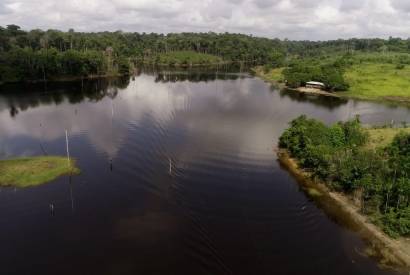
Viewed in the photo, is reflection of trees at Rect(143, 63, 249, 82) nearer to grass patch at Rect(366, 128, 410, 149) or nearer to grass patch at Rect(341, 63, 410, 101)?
grass patch at Rect(341, 63, 410, 101)

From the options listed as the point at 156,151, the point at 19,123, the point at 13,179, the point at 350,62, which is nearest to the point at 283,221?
the point at 156,151

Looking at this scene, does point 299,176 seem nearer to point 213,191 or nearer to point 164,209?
point 213,191

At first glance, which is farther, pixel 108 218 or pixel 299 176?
pixel 299 176

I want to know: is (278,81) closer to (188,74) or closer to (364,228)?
(188,74)

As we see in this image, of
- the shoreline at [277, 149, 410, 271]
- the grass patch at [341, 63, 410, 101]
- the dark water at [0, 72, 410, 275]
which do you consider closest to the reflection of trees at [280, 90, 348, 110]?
the grass patch at [341, 63, 410, 101]

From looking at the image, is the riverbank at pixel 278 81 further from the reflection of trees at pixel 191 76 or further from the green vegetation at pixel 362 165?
the green vegetation at pixel 362 165

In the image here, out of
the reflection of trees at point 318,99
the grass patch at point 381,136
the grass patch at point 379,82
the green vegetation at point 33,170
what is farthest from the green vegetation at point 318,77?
the green vegetation at point 33,170

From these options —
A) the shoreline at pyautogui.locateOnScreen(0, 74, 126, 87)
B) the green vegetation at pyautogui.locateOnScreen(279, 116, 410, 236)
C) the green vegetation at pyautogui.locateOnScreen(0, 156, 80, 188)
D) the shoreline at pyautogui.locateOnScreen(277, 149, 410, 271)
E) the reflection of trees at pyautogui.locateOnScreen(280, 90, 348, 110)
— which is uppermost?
the shoreline at pyautogui.locateOnScreen(0, 74, 126, 87)
